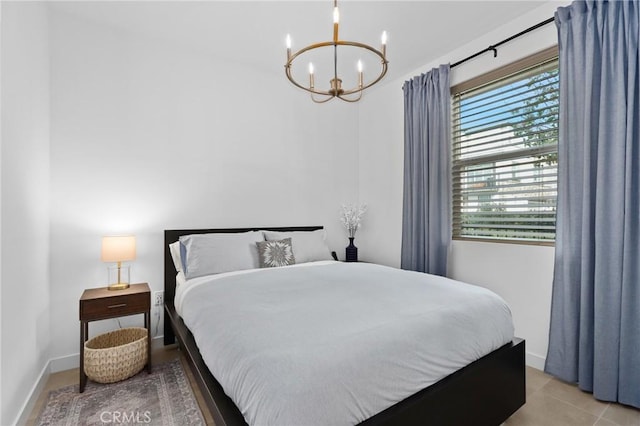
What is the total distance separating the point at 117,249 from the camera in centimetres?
230

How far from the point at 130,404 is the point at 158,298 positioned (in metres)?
Result: 1.00

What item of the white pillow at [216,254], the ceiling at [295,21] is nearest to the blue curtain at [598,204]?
the ceiling at [295,21]

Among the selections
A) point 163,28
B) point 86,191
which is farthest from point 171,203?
point 163,28

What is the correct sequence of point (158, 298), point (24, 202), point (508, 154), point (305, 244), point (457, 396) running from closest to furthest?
1. point (457, 396)
2. point (24, 202)
3. point (508, 154)
4. point (158, 298)
5. point (305, 244)

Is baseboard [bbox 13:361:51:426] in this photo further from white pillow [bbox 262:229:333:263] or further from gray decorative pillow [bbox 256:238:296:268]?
white pillow [bbox 262:229:333:263]

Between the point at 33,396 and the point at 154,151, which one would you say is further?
the point at 154,151

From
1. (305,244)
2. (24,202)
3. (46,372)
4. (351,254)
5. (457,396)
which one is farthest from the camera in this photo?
(351,254)

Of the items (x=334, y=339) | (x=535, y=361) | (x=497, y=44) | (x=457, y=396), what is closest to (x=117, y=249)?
(x=334, y=339)

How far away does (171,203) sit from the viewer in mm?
2844

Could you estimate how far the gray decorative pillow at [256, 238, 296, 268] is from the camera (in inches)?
107

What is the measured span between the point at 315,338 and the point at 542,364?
7.01 ft

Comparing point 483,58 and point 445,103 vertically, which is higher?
point 483,58

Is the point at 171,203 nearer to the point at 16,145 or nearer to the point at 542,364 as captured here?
the point at 16,145

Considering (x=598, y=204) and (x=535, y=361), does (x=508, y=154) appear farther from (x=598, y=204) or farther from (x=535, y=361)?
(x=535, y=361)
